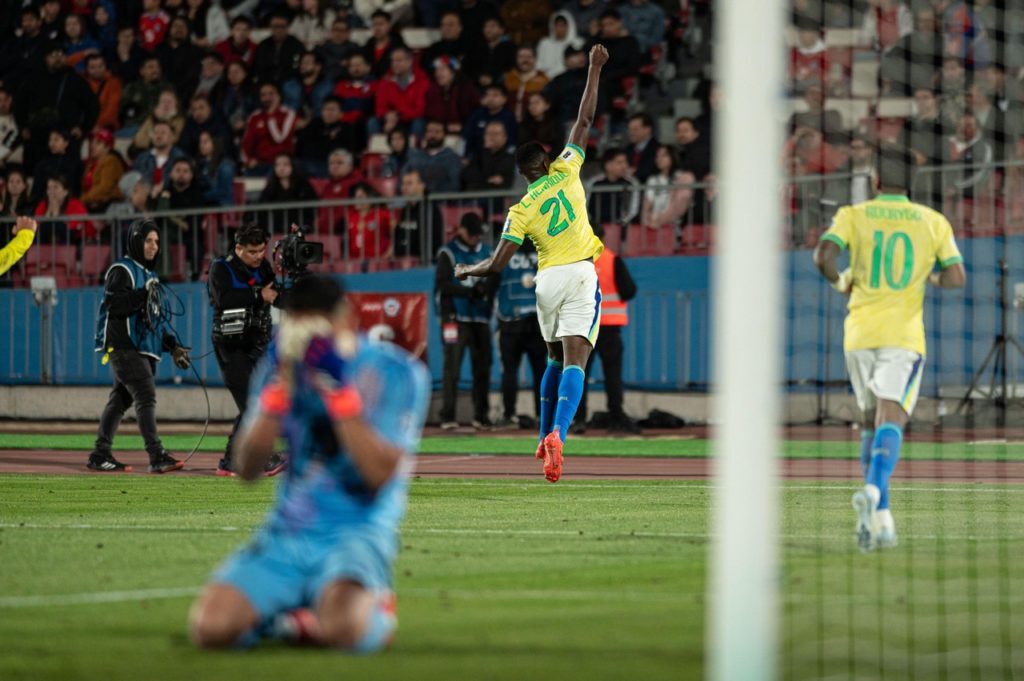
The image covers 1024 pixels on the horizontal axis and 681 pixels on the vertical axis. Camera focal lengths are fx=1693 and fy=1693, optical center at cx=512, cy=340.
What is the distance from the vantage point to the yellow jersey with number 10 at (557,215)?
43.9ft

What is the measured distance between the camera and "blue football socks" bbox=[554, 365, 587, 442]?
13.3m

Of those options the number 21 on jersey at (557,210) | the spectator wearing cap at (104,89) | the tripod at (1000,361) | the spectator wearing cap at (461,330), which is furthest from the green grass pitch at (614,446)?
the spectator wearing cap at (104,89)

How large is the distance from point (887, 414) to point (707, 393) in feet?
41.3

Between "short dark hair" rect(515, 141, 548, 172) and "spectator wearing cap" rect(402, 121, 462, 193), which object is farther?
"spectator wearing cap" rect(402, 121, 462, 193)

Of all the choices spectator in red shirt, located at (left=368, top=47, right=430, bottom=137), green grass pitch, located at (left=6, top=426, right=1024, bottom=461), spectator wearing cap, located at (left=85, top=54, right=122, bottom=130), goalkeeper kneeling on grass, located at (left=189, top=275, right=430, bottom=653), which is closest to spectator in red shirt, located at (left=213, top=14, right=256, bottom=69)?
spectator wearing cap, located at (left=85, top=54, right=122, bottom=130)

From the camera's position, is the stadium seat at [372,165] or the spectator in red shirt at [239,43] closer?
the stadium seat at [372,165]

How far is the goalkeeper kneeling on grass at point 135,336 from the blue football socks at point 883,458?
315 inches

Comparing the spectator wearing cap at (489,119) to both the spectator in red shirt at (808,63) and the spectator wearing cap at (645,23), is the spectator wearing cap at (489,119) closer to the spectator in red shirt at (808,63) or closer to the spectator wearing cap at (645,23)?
the spectator wearing cap at (645,23)

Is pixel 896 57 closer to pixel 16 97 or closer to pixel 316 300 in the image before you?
pixel 316 300

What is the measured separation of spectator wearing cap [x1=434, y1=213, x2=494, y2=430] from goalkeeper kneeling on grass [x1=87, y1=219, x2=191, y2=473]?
6.24 m

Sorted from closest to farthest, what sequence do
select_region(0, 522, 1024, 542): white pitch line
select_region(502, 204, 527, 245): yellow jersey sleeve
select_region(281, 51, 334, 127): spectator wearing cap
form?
1. select_region(0, 522, 1024, 542): white pitch line
2. select_region(502, 204, 527, 245): yellow jersey sleeve
3. select_region(281, 51, 334, 127): spectator wearing cap

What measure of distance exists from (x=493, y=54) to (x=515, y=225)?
11740 mm

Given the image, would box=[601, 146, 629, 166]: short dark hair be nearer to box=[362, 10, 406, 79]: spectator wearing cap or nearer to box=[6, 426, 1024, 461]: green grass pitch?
box=[6, 426, 1024, 461]: green grass pitch

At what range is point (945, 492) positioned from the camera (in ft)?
45.1
